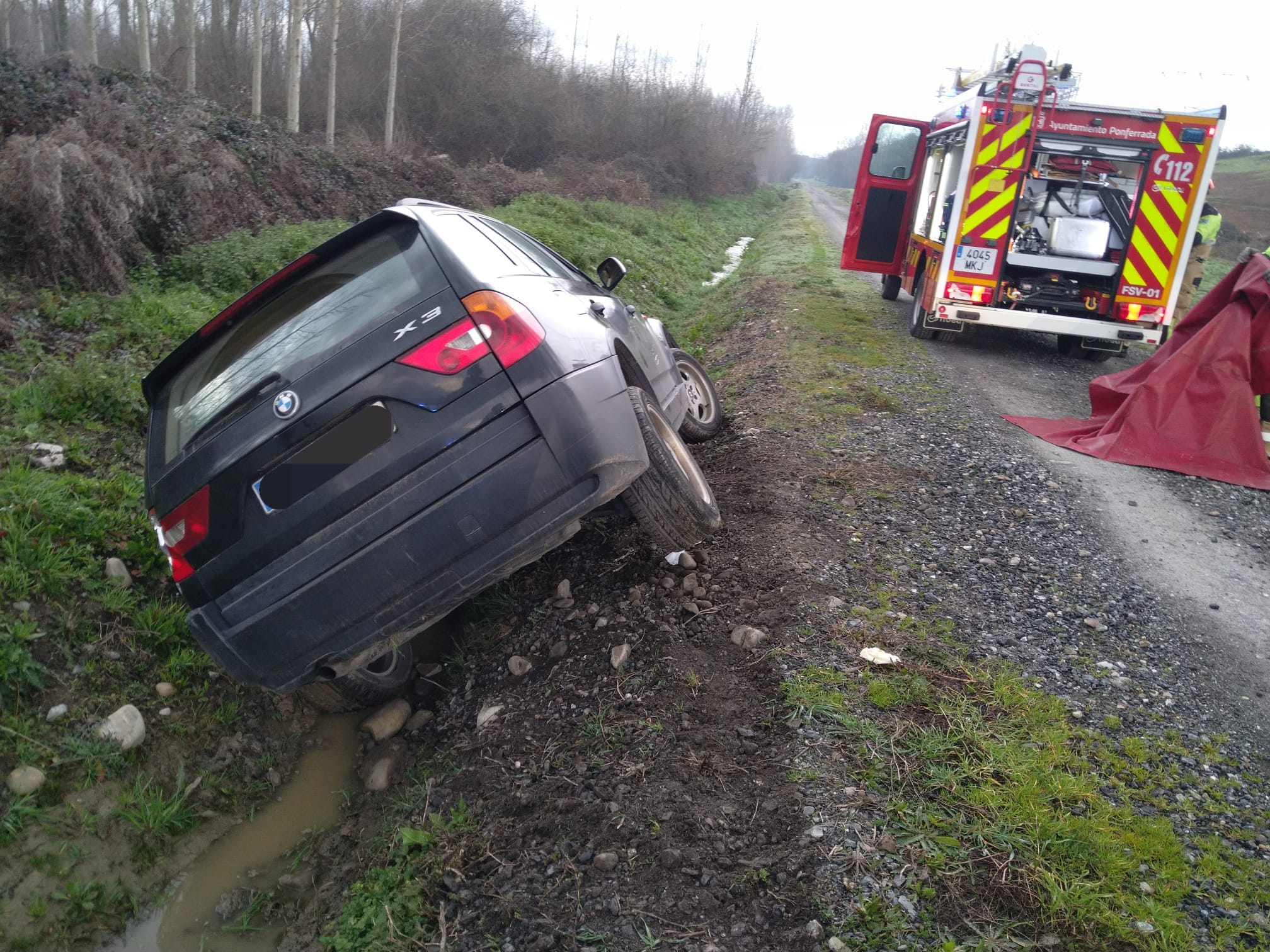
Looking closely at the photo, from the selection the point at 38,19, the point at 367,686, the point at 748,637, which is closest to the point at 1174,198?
the point at 748,637

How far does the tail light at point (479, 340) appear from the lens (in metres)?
2.80

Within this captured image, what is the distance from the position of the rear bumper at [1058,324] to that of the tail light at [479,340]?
24.3 ft

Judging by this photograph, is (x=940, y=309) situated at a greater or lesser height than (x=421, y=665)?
greater

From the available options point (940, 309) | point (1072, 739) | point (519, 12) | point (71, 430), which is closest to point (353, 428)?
point (1072, 739)

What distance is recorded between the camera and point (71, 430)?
497cm

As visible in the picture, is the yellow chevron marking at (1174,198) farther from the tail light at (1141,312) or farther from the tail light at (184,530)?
the tail light at (184,530)

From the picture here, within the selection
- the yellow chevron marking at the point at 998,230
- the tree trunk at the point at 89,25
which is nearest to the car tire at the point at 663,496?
the yellow chevron marking at the point at 998,230

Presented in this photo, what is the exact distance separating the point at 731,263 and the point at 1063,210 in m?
12.7

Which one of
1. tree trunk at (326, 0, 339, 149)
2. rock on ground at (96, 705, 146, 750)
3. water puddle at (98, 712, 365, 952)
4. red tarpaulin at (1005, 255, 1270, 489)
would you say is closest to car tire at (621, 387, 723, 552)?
water puddle at (98, 712, 365, 952)

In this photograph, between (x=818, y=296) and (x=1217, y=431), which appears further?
(x=818, y=296)

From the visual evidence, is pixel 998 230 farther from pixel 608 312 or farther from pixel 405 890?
pixel 405 890

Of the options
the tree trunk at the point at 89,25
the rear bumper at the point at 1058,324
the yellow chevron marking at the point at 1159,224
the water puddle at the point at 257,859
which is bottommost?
the water puddle at the point at 257,859

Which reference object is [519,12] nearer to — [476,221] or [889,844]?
[476,221]

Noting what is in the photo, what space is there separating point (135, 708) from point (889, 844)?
2950 mm
